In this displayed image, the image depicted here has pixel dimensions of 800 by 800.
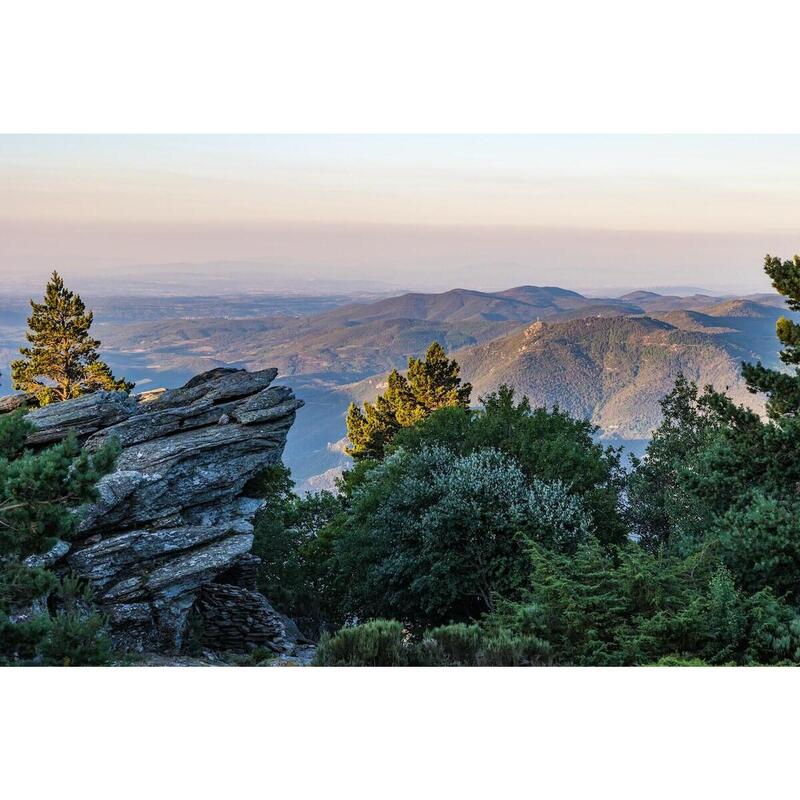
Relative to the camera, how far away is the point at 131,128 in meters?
13.0

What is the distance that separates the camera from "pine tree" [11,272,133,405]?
40688 millimetres

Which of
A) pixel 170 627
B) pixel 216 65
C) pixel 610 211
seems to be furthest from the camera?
pixel 610 211

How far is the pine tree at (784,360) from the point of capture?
14.8 m

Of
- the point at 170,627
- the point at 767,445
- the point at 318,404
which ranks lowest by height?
the point at 318,404

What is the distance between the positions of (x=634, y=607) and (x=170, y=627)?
338 inches

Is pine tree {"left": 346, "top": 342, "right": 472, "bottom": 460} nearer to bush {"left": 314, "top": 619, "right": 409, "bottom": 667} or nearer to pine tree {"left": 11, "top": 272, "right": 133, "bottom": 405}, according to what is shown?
pine tree {"left": 11, "top": 272, "right": 133, "bottom": 405}

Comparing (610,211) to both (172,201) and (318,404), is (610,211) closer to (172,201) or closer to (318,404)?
(172,201)

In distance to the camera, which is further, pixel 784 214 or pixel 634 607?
pixel 784 214

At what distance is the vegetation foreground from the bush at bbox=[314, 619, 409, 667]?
0.03 m

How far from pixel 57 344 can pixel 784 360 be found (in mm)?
38031

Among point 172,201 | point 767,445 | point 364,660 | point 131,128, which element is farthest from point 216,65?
point 172,201

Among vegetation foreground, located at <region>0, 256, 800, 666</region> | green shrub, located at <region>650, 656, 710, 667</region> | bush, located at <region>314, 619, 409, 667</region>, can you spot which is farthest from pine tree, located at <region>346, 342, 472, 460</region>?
green shrub, located at <region>650, 656, 710, 667</region>

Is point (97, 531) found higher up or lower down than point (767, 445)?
lower down
